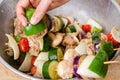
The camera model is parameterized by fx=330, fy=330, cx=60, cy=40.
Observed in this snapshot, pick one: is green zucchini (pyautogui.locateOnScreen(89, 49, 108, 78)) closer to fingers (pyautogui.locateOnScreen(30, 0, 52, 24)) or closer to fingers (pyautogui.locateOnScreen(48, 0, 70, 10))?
fingers (pyautogui.locateOnScreen(30, 0, 52, 24))

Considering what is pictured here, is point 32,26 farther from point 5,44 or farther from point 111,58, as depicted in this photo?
point 111,58

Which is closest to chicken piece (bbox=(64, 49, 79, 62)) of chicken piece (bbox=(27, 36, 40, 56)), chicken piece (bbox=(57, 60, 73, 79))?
chicken piece (bbox=(57, 60, 73, 79))

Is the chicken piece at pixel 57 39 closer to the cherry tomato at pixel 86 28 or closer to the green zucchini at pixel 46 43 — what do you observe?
the green zucchini at pixel 46 43

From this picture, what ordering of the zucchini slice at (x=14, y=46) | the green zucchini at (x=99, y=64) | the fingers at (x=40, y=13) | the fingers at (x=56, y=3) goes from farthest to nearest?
the fingers at (x=56, y=3)
the zucchini slice at (x=14, y=46)
the fingers at (x=40, y=13)
the green zucchini at (x=99, y=64)

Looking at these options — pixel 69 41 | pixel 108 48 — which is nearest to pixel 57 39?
pixel 69 41

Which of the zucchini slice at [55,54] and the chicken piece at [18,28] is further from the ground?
the chicken piece at [18,28]

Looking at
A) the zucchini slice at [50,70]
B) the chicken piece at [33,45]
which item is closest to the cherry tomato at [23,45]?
the chicken piece at [33,45]
